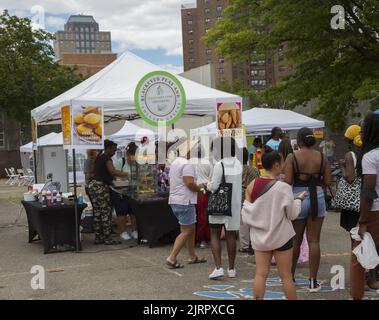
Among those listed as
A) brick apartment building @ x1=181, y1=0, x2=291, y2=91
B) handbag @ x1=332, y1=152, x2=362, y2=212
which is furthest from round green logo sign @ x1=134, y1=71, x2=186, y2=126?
brick apartment building @ x1=181, y1=0, x2=291, y2=91

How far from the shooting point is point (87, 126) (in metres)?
8.55

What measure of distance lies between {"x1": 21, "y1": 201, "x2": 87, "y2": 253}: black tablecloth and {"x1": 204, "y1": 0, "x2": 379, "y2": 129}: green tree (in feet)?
27.3

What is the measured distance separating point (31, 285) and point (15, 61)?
125ft

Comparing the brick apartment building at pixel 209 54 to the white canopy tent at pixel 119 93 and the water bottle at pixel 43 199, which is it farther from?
the water bottle at pixel 43 199

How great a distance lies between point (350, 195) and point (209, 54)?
145179 millimetres

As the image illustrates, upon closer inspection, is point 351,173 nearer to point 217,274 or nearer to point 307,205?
point 307,205

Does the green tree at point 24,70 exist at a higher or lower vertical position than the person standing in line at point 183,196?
higher

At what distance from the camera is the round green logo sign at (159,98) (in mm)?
8867

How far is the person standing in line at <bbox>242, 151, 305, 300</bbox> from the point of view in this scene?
4.62 metres

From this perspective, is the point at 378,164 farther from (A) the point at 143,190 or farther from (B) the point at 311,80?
(B) the point at 311,80

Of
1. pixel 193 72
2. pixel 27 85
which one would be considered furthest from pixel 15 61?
pixel 193 72

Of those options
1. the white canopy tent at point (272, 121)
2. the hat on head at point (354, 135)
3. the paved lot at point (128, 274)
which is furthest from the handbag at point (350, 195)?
the white canopy tent at point (272, 121)

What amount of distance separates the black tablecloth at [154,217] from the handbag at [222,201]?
2.40 metres

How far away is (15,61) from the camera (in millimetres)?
41688
